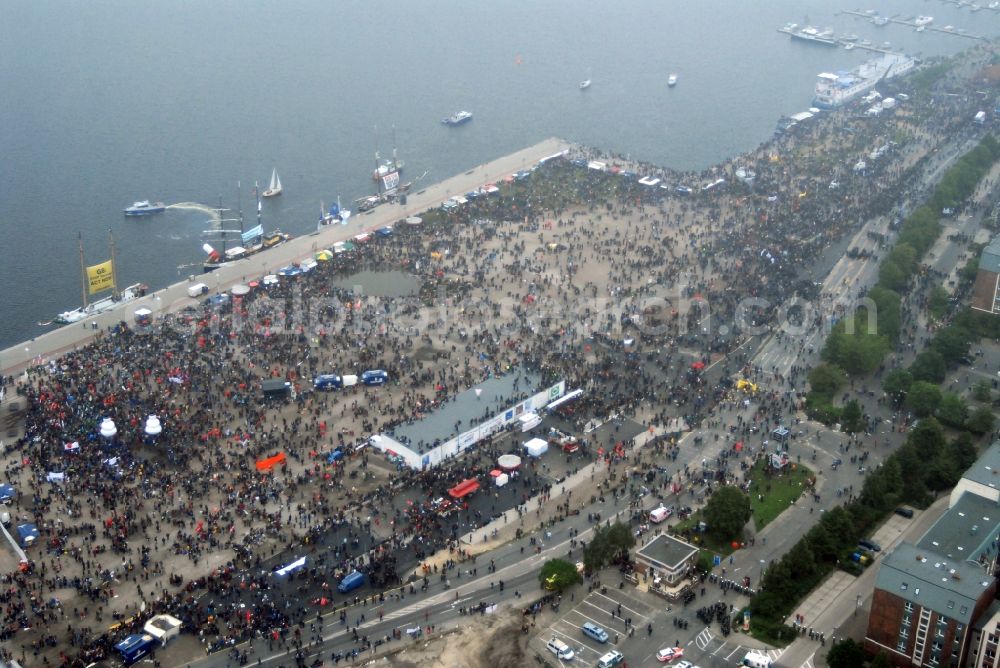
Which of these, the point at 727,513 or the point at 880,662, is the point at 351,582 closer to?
the point at 727,513

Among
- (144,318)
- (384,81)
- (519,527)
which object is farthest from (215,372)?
(384,81)

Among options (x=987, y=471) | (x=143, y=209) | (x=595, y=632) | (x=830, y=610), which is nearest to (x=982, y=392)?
(x=987, y=471)

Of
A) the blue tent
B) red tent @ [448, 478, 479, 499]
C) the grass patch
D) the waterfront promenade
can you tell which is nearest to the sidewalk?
the grass patch

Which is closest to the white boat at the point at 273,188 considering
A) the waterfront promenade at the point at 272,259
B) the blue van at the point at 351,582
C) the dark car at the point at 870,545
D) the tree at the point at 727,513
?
the waterfront promenade at the point at 272,259

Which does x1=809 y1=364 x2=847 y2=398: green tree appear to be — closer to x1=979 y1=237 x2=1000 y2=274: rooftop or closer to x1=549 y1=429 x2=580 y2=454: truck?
x1=549 y1=429 x2=580 y2=454: truck

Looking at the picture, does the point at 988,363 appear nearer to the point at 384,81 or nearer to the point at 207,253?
the point at 207,253

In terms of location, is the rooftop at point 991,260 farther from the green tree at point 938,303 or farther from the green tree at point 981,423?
the green tree at point 981,423
